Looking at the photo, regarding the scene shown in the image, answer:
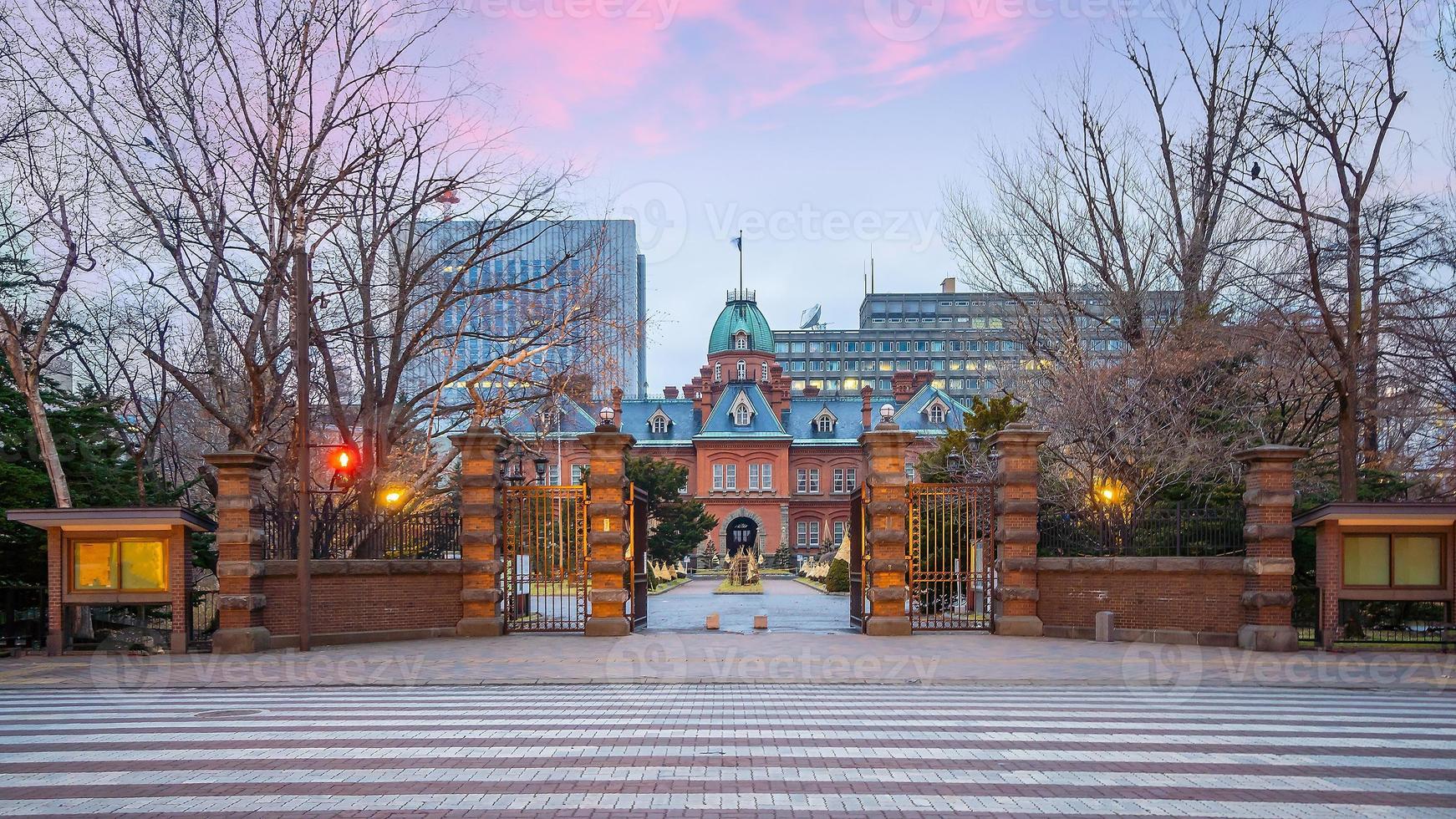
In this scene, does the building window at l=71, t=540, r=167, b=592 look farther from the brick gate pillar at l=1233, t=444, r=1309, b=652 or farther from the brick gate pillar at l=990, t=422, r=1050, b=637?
the brick gate pillar at l=1233, t=444, r=1309, b=652

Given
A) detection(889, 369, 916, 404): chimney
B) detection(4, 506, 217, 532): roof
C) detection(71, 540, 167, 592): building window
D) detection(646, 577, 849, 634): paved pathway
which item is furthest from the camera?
detection(889, 369, 916, 404): chimney

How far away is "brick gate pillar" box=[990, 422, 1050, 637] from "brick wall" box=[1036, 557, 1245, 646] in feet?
0.92

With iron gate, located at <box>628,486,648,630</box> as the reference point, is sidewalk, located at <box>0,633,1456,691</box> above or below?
below

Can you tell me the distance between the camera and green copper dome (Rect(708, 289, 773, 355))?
97188 millimetres

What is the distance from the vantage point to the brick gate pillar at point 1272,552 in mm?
17234

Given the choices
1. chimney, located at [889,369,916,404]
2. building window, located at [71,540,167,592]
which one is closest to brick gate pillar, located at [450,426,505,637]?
building window, located at [71,540,167,592]

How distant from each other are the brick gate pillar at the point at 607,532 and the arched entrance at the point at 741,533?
63.6 metres

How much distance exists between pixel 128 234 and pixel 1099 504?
68.1ft

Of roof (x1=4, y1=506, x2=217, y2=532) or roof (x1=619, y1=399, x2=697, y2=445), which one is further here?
roof (x1=619, y1=399, x2=697, y2=445)

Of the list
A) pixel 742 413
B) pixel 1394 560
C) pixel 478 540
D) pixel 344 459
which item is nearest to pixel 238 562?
pixel 344 459

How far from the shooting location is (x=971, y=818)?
21.8 ft

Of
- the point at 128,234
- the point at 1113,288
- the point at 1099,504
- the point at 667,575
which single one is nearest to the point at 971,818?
the point at 1099,504

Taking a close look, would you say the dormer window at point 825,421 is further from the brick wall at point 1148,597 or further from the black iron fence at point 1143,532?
the brick wall at point 1148,597

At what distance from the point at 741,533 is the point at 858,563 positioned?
6353cm
